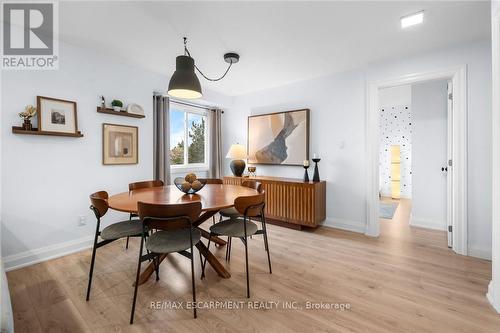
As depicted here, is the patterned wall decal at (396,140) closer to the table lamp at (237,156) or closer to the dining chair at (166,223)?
the table lamp at (237,156)

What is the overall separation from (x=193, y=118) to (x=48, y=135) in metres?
2.53

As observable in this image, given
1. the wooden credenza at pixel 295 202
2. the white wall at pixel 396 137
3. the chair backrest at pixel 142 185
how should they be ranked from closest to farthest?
the chair backrest at pixel 142 185 < the wooden credenza at pixel 295 202 < the white wall at pixel 396 137

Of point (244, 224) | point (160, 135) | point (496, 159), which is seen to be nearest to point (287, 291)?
point (244, 224)

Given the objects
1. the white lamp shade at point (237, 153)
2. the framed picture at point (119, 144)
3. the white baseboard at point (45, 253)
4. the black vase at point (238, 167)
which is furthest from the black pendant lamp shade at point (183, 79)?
the white baseboard at point (45, 253)

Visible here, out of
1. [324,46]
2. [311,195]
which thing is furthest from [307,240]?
[324,46]

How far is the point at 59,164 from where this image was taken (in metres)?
2.66

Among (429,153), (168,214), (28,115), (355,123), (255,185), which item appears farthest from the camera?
(429,153)

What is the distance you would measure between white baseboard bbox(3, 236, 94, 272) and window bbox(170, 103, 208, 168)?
192cm

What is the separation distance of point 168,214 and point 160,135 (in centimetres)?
248

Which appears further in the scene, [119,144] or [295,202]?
[295,202]

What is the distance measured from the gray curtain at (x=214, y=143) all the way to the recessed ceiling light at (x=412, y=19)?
3.47 metres

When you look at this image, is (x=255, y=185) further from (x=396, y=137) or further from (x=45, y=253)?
(x=396, y=137)

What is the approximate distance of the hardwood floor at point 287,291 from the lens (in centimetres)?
158

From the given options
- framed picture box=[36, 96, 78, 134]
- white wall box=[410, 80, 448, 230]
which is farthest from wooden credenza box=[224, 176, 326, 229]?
framed picture box=[36, 96, 78, 134]
